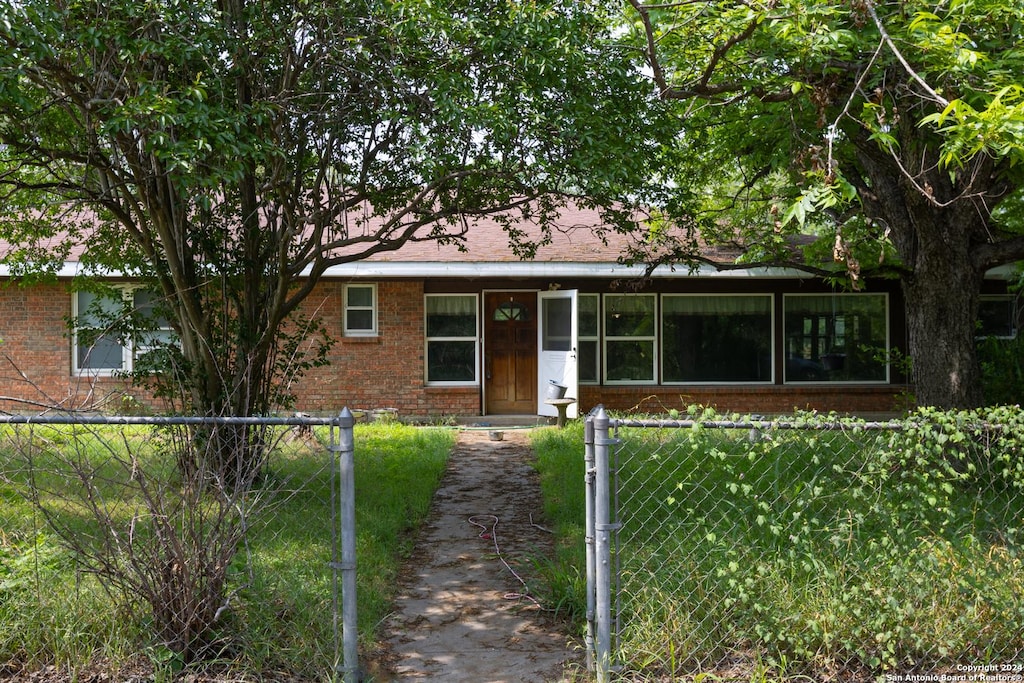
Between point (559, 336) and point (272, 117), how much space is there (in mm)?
7913

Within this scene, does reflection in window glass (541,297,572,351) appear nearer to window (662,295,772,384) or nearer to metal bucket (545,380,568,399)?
metal bucket (545,380,568,399)

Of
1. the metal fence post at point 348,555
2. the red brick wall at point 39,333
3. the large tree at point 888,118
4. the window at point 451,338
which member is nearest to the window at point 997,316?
the large tree at point 888,118

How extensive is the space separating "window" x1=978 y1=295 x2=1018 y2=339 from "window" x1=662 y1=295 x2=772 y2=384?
3.91 m

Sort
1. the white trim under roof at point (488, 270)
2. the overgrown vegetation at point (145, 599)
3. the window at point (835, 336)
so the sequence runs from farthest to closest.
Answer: the window at point (835, 336) < the white trim under roof at point (488, 270) < the overgrown vegetation at point (145, 599)

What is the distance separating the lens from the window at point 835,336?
51.5 feet

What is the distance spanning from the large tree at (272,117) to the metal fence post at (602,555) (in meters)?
3.42

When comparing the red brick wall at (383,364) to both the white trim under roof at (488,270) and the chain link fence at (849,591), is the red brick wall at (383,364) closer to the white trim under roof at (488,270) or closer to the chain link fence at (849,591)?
the white trim under roof at (488,270)

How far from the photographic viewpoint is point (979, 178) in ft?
27.2

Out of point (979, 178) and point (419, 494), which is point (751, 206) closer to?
point (979, 178)

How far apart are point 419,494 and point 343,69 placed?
4.02m

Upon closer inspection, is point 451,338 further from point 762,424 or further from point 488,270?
point 762,424

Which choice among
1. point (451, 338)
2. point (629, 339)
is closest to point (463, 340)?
point (451, 338)

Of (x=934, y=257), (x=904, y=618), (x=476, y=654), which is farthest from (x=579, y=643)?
(x=934, y=257)

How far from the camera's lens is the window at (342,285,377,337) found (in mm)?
14844
